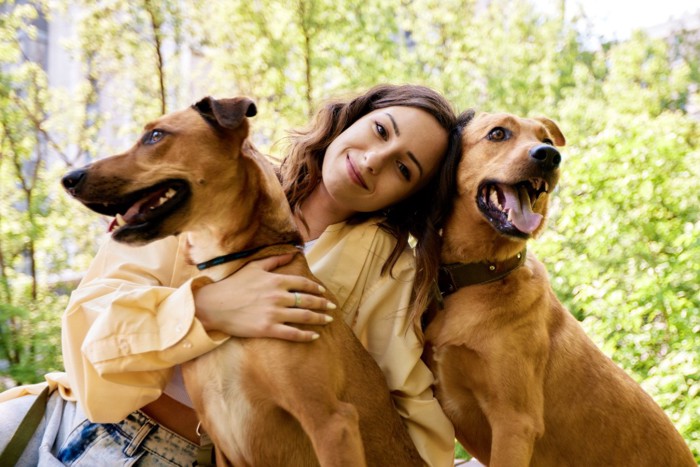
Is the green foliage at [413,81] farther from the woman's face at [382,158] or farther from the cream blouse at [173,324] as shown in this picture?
the cream blouse at [173,324]

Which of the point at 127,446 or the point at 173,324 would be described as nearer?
the point at 173,324

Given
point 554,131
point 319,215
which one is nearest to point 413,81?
point 554,131

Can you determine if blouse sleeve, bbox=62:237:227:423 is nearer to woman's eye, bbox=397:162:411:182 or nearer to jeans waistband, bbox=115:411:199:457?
jeans waistband, bbox=115:411:199:457

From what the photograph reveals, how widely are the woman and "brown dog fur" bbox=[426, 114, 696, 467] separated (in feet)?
0.45

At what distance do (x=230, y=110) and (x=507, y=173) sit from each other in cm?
116

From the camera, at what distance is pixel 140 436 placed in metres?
2.33

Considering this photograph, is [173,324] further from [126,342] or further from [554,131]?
[554,131]

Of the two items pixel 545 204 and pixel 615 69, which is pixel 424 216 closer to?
pixel 545 204

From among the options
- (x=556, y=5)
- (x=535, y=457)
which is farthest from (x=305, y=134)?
(x=556, y=5)

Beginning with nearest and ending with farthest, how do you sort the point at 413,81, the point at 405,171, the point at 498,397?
1. the point at 498,397
2. the point at 405,171
3. the point at 413,81

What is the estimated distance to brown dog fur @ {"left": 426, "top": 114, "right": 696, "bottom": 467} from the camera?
2.52 m

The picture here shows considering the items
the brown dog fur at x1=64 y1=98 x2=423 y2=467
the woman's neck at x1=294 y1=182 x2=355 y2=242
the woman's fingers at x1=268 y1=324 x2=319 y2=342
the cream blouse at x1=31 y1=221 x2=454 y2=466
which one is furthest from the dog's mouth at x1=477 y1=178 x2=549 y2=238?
the woman's fingers at x1=268 y1=324 x2=319 y2=342

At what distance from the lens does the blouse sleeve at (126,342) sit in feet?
7.00

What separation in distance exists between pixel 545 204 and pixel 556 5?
1195 centimetres
